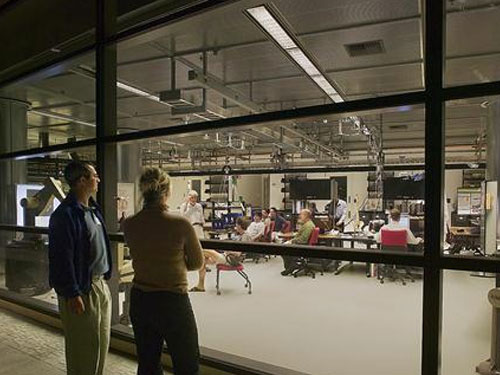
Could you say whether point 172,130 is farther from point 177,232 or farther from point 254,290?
point 254,290

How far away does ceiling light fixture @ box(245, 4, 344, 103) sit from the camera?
3652 mm

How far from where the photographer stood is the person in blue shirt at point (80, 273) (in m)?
2.11

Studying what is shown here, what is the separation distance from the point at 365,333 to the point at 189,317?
10.3ft

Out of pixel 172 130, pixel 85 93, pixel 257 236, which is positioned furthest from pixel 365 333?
pixel 85 93

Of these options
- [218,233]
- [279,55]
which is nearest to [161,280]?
[279,55]

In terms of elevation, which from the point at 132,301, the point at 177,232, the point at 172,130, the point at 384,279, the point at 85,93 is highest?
the point at 85,93

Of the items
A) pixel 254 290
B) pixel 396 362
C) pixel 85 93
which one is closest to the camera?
pixel 396 362

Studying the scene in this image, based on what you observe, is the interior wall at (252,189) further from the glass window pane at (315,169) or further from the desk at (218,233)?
the desk at (218,233)

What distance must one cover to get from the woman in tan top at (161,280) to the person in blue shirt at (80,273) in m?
0.33

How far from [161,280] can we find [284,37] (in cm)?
318

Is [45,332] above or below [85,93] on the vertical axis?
below

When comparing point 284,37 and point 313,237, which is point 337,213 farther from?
point 284,37

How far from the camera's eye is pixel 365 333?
446cm

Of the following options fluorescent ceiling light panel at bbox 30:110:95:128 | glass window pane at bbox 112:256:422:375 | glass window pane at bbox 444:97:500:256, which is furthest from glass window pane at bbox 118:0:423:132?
glass window pane at bbox 112:256:422:375
